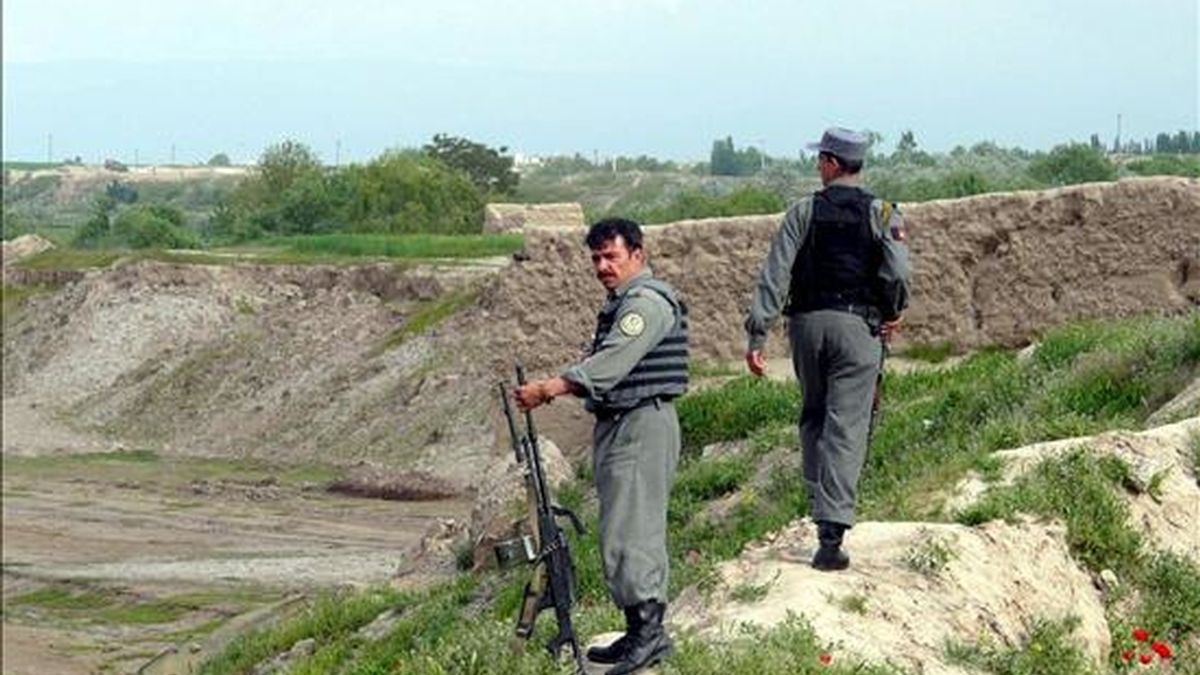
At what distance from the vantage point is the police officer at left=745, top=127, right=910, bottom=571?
9.51m

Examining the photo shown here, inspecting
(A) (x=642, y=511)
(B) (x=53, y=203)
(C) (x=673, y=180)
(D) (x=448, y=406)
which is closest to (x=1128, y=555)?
(A) (x=642, y=511)

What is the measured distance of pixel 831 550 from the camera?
9.43m

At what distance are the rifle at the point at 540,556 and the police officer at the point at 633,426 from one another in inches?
8.2

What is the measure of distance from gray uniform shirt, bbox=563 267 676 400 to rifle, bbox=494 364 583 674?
39 cm

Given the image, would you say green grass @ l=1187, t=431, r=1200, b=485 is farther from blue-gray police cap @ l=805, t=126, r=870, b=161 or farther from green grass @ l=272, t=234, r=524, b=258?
green grass @ l=272, t=234, r=524, b=258

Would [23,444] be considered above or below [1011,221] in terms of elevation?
below

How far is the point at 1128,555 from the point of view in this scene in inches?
399

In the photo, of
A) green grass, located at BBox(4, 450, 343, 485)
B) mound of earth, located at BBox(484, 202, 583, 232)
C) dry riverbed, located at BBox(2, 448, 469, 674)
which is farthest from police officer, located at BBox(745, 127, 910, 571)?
mound of earth, located at BBox(484, 202, 583, 232)

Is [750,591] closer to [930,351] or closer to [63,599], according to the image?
[930,351]

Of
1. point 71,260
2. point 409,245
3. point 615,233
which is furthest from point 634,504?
point 71,260

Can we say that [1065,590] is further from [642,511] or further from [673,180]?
[673,180]

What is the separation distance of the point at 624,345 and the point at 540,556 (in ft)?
3.01

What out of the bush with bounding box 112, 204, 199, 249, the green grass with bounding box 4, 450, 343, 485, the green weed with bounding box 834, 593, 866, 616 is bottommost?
the green grass with bounding box 4, 450, 343, 485

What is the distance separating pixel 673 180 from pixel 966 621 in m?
100
